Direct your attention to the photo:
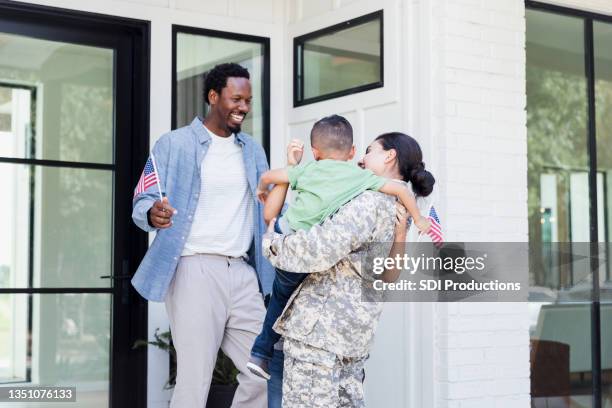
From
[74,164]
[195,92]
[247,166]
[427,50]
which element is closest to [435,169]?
[427,50]

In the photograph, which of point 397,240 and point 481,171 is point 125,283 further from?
point 397,240

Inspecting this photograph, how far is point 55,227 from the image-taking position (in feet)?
17.0

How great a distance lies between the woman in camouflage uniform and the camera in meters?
3.14

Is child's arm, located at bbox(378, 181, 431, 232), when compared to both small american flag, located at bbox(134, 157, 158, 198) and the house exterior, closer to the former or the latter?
small american flag, located at bbox(134, 157, 158, 198)

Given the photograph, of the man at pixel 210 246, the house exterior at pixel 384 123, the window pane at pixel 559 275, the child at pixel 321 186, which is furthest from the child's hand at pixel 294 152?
the window pane at pixel 559 275

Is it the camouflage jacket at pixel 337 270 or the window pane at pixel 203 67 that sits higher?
the window pane at pixel 203 67

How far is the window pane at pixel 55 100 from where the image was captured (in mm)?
5098

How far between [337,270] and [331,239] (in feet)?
0.52

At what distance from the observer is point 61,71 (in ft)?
17.2

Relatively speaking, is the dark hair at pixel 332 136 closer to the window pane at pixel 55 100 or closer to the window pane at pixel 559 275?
the window pane at pixel 55 100

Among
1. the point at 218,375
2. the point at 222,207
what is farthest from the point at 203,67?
the point at 218,375

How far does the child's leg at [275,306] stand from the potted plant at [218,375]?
5.19 ft

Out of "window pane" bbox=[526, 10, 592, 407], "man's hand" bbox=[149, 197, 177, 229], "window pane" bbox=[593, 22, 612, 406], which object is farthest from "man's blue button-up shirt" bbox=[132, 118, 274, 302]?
"window pane" bbox=[593, 22, 612, 406]

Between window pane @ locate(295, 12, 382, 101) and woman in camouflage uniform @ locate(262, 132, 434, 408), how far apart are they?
84.9 inches
